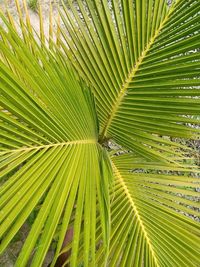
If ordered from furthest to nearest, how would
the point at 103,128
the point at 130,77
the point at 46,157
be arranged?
the point at 103,128 < the point at 130,77 < the point at 46,157

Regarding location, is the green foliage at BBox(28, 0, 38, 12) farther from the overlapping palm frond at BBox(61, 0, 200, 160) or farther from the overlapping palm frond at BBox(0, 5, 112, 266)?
the overlapping palm frond at BBox(0, 5, 112, 266)

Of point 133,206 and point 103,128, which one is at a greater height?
point 103,128

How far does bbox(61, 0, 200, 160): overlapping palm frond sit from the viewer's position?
136cm

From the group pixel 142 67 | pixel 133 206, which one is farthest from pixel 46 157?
pixel 142 67

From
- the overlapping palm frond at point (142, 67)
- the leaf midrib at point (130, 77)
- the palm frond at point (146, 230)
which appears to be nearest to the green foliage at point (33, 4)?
the overlapping palm frond at point (142, 67)

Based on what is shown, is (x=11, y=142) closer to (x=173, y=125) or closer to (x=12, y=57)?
(x=12, y=57)

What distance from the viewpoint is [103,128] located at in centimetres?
160

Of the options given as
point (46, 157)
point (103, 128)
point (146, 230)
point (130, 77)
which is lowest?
point (146, 230)

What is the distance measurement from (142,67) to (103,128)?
0.98ft

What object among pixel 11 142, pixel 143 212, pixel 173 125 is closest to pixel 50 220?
pixel 11 142

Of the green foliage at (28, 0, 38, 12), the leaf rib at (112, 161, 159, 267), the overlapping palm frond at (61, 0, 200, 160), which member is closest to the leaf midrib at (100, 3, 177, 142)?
the overlapping palm frond at (61, 0, 200, 160)

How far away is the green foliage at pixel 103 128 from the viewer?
1.07 metres

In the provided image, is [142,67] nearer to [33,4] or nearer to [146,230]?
[146,230]

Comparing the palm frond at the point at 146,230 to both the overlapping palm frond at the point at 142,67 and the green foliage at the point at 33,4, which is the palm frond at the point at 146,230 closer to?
the overlapping palm frond at the point at 142,67
